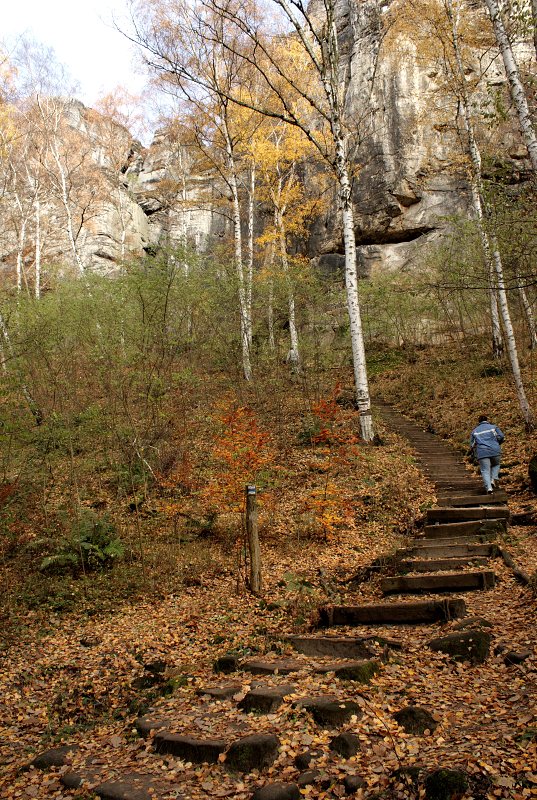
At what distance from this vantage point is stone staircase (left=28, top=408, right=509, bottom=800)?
3666 millimetres

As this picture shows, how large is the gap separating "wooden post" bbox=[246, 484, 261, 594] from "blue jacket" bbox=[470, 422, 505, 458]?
477 cm

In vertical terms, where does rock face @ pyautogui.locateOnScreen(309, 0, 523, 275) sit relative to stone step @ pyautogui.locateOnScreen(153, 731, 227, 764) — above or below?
above

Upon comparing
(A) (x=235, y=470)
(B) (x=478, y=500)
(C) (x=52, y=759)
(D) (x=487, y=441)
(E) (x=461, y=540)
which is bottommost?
(C) (x=52, y=759)

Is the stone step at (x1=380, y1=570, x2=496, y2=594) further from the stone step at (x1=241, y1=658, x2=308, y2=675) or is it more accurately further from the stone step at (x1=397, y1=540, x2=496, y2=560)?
the stone step at (x1=241, y1=658, x2=308, y2=675)

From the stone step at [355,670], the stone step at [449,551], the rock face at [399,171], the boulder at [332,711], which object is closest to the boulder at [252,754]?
the boulder at [332,711]

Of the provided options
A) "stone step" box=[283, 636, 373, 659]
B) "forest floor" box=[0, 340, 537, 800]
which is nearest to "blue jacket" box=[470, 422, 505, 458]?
"forest floor" box=[0, 340, 537, 800]

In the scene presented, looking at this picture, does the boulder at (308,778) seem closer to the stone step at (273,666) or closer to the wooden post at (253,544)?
the stone step at (273,666)

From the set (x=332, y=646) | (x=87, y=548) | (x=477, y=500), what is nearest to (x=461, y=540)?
(x=477, y=500)

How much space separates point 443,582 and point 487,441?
4033 mm

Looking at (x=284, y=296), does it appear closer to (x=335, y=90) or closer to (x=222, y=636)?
(x=335, y=90)

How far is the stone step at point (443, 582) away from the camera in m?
6.53

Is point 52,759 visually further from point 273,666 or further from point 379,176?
point 379,176

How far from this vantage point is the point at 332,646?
540 centimetres

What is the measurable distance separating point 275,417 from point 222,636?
8.51 meters
